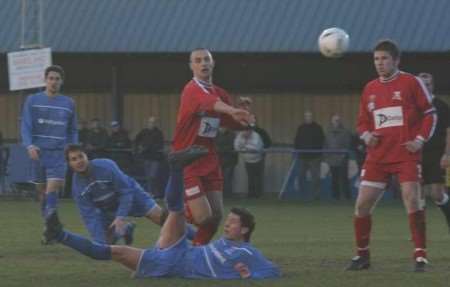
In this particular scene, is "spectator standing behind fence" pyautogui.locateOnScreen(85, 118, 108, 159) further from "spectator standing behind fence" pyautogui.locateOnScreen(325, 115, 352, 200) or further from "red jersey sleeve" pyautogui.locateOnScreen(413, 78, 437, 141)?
"red jersey sleeve" pyautogui.locateOnScreen(413, 78, 437, 141)

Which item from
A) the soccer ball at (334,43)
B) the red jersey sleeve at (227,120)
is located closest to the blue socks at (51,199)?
the red jersey sleeve at (227,120)

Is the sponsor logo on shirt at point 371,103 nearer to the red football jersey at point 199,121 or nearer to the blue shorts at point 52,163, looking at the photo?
the red football jersey at point 199,121

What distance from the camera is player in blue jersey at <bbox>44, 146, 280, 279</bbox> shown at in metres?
10.6

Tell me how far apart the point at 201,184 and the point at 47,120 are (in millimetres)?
3843

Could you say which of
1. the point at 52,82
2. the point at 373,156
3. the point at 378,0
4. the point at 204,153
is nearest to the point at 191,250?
the point at 204,153

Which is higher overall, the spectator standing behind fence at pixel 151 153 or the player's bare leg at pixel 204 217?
the spectator standing behind fence at pixel 151 153

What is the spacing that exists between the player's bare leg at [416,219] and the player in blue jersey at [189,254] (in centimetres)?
134

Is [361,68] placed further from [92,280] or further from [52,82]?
[92,280]

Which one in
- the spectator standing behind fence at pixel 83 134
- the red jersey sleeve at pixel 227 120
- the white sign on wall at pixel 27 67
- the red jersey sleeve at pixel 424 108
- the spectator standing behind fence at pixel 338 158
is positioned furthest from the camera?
the spectator standing behind fence at pixel 83 134

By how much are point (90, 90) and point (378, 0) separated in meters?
6.80

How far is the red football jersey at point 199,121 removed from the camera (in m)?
11.4

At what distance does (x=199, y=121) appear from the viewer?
11531mm

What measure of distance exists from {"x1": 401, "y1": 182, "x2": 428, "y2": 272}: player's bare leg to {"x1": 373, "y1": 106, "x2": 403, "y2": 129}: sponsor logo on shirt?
529 millimetres

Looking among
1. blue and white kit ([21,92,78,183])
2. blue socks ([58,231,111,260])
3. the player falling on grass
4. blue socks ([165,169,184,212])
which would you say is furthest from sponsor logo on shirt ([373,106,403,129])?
blue and white kit ([21,92,78,183])
